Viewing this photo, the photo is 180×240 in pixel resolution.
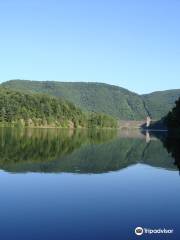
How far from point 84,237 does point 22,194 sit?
9365 mm

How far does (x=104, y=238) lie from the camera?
17.6 m

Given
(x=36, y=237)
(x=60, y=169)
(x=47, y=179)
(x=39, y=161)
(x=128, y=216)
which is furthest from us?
(x=39, y=161)

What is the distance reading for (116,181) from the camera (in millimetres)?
34062

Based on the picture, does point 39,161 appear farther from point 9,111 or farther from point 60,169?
point 9,111

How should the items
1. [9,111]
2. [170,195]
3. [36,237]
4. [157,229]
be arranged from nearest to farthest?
[36,237], [157,229], [170,195], [9,111]

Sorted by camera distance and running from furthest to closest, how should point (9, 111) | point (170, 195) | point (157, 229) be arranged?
point (9, 111)
point (170, 195)
point (157, 229)

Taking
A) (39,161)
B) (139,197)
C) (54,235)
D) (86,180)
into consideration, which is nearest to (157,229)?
(54,235)

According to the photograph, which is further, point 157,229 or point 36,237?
point 157,229

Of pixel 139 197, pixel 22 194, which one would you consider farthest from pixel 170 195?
pixel 22 194

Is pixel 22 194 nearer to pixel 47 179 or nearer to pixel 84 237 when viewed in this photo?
pixel 47 179

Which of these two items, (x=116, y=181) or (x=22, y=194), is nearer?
(x=22, y=194)

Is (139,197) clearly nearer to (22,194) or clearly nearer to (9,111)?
(22,194)

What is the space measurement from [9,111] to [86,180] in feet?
553

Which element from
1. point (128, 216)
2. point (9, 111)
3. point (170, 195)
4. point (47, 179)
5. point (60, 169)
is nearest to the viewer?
point (128, 216)
